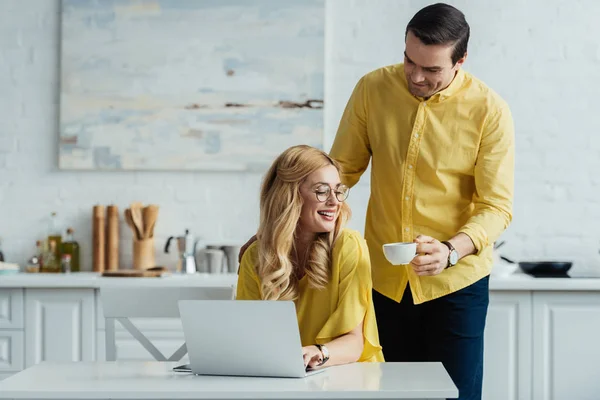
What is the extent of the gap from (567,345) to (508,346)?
0.84ft

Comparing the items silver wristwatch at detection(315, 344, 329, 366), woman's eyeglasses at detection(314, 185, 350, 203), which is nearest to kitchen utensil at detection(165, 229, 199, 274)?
woman's eyeglasses at detection(314, 185, 350, 203)

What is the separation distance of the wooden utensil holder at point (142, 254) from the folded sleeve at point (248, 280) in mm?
1946

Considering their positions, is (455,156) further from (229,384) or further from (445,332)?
(229,384)

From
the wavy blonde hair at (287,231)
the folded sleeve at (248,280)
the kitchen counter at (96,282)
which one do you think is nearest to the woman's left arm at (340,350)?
the wavy blonde hair at (287,231)

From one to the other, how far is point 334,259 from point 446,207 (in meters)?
0.42

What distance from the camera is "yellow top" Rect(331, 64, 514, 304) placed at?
2277 millimetres

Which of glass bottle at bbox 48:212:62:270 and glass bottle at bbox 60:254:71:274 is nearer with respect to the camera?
glass bottle at bbox 60:254:71:274

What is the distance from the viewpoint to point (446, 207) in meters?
2.33

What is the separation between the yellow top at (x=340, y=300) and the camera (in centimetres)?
202

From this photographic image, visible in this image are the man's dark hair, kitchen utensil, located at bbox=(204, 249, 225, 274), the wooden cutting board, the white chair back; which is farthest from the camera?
kitchen utensil, located at bbox=(204, 249, 225, 274)

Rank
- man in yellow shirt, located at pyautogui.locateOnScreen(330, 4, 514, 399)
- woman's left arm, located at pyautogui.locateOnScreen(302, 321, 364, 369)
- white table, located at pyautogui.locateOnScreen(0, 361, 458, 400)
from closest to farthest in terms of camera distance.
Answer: white table, located at pyautogui.locateOnScreen(0, 361, 458, 400) < woman's left arm, located at pyautogui.locateOnScreen(302, 321, 364, 369) < man in yellow shirt, located at pyautogui.locateOnScreen(330, 4, 514, 399)

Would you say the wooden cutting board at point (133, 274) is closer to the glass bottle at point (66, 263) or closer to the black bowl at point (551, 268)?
the glass bottle at point (66, 263)

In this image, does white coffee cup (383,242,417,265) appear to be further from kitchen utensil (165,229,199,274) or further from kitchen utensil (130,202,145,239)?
kitchen utensil (130,202,145,239)

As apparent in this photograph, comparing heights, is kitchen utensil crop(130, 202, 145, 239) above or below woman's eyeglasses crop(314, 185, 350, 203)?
below
